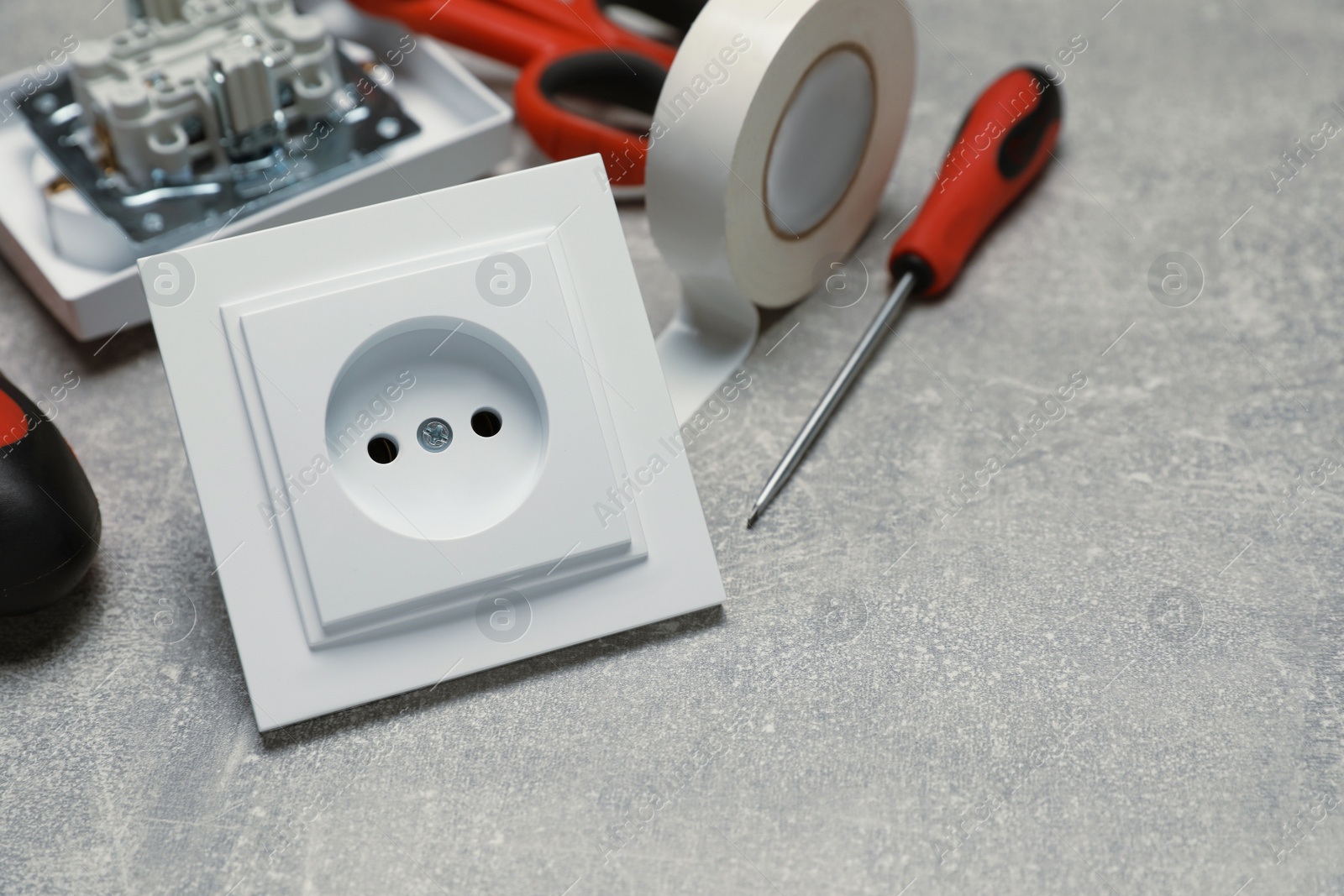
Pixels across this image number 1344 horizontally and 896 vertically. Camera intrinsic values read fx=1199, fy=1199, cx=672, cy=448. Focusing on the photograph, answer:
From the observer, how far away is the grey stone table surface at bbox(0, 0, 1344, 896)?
0.71m

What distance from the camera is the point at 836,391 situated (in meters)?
0.92

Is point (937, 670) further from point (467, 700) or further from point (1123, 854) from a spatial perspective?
point (467, 700)


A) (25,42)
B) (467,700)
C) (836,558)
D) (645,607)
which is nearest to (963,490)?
(836,558)

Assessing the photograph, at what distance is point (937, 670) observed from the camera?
0.79 meters

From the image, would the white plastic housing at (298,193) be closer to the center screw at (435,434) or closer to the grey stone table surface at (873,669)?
the grey stone table surface at (873,669)

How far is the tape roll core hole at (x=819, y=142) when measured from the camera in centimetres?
89

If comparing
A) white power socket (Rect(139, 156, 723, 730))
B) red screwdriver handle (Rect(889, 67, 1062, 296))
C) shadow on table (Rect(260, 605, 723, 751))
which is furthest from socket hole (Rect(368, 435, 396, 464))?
red screwdriver handle (Rect(889, 67, 1062, 296))

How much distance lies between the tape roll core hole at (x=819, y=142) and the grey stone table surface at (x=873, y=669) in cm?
10

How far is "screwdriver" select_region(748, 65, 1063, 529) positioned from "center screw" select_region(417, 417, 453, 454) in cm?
32

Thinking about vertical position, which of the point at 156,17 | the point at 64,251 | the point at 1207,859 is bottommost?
the point at 1207,859

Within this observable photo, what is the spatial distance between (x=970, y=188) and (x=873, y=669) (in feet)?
1.44

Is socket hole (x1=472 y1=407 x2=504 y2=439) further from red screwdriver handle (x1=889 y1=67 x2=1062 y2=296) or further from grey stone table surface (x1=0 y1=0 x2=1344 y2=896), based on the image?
red screwdriver handle (x1=889 y1=67 x2=1062 y2=296)

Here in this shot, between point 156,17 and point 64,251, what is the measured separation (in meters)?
0.22

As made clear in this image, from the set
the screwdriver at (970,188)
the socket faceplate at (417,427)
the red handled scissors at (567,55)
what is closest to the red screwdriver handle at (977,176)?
the screwdriver at (970,188)
